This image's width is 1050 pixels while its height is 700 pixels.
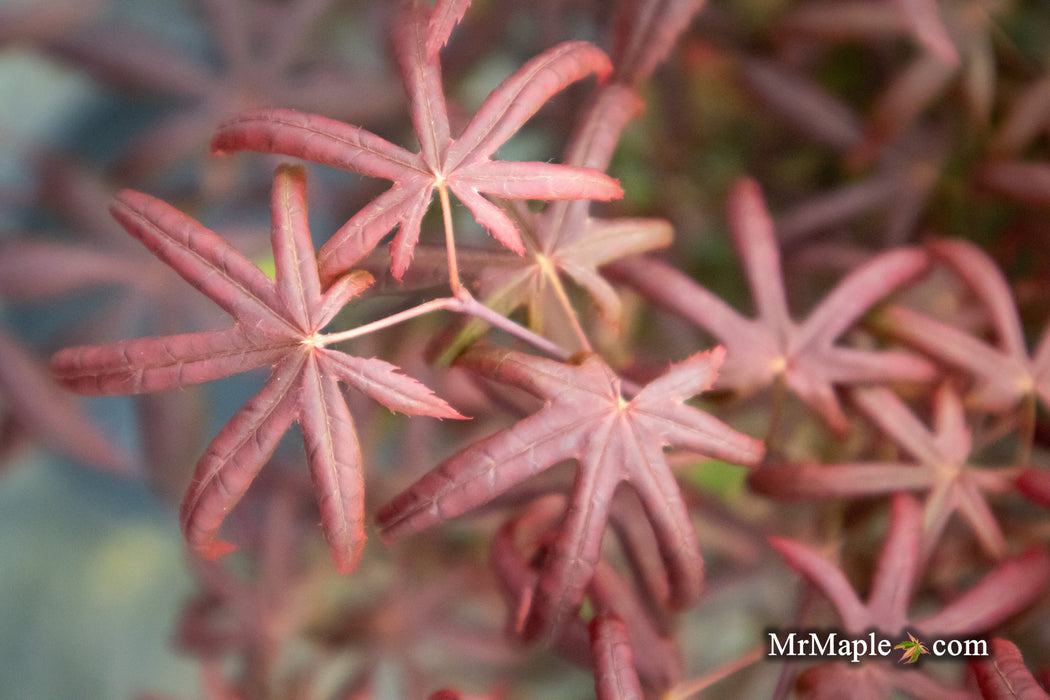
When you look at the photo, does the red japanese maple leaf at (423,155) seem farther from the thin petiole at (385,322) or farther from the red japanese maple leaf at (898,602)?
the red japanese maple leaf at (898,602)

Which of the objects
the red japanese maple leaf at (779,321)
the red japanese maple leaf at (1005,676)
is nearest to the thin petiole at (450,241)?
the red japanese maple leaf at (779,321)

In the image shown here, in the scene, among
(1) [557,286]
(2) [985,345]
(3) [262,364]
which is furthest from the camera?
(2) [985,345]

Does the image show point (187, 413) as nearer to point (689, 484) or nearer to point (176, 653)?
point (176, 653)

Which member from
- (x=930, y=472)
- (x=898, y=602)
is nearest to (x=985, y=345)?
(x=930, y=472)

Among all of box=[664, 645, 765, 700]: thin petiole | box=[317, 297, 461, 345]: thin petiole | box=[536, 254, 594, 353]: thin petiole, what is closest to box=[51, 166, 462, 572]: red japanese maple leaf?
box=[317, 297, 461, 345]: thin petiole

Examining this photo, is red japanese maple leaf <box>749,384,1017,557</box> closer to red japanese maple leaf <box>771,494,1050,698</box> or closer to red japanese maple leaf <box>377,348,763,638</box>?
red japanese maple leaf <box>771,494,1050,698</box>

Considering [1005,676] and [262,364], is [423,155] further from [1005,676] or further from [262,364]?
[1005,676]

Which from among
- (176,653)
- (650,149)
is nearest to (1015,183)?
(650,149)
